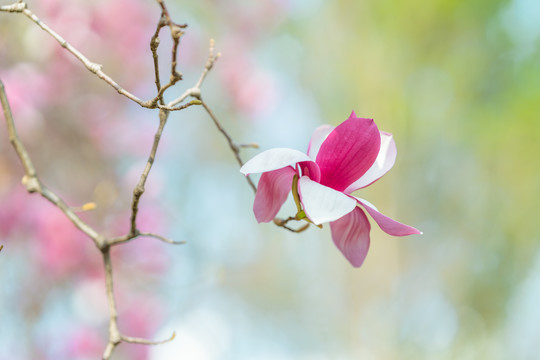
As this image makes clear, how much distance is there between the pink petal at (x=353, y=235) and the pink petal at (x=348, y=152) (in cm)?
2

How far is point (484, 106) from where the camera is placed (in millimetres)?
2973

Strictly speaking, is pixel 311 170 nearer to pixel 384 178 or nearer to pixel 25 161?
pixel 25 161

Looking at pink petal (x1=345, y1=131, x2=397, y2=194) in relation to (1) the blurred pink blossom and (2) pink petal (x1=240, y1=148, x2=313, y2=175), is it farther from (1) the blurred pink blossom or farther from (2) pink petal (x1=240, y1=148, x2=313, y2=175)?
(1) the blurred pink blossom

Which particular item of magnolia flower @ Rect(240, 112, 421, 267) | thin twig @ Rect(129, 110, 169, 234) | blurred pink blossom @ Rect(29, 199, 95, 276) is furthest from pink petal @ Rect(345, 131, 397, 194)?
blurred pink blossom @ Rect(29, 199, 95, 276)

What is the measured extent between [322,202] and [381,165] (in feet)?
0.19

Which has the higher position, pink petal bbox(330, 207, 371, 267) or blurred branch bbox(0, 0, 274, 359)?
blurred branch bbox(0, 0, 274, 359)

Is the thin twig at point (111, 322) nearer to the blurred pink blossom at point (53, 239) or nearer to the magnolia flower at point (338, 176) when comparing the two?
the magnolia flower at point (338, 176)

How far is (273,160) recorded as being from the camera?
24cm

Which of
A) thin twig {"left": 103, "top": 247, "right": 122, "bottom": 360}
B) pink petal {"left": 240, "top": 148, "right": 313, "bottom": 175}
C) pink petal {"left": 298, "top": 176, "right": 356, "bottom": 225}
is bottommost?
thin twig {"left": 103, "top": 247, "right": 122, "bottom": 360}

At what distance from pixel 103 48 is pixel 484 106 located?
260 centimetres

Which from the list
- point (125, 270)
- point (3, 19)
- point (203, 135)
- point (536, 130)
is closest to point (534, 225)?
point (536, 130)

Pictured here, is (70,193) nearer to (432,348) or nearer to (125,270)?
(125,270)

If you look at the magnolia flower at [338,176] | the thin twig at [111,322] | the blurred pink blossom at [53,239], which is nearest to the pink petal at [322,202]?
the magnolia flower at [338,176]

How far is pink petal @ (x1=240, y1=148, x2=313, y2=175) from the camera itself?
0.24m
